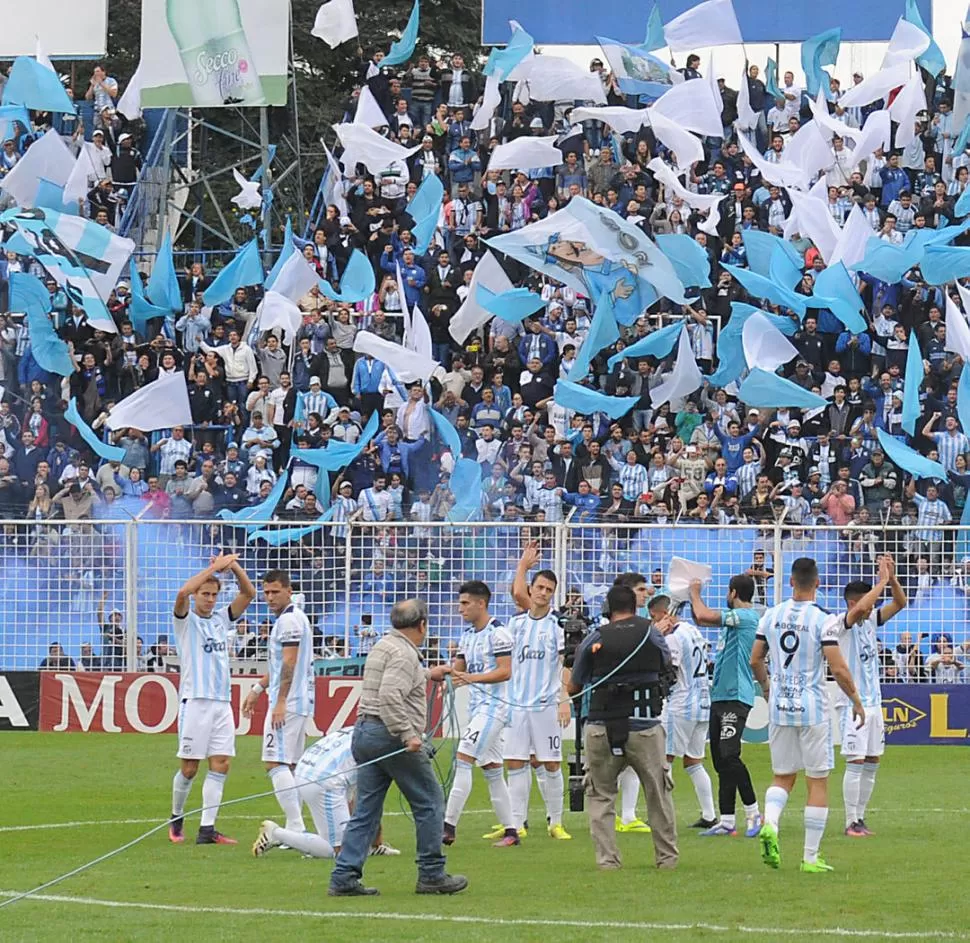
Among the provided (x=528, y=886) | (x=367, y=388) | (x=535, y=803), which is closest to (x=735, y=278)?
(x=367, y=388)

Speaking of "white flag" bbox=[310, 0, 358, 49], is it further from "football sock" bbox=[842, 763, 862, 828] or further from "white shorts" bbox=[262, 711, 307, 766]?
"football sock" bbox=[842, 763, 862, 828]

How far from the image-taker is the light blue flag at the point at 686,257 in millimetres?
29656

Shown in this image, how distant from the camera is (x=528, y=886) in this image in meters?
13.1

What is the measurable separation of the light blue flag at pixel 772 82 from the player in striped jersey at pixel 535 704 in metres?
20.4

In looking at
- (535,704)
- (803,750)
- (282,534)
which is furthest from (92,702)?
(803,750)

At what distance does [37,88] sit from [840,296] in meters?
15.0

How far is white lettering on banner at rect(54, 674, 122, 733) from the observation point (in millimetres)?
24906

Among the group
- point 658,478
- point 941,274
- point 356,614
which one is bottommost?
point 356,614

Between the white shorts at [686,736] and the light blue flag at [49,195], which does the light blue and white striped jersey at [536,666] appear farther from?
the light blue flag at [49,195]

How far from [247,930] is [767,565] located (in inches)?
517

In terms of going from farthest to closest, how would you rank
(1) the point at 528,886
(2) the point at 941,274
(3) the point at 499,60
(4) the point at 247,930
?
1. (3) the point at 499,60
2. (2) the point at 941,274
3. (1) the point at 528,886
4. (4) the point at 247,930

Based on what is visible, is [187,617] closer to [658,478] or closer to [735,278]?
[658,478]

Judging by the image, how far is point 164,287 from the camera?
3177 cm

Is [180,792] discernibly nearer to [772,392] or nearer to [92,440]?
[92,440]
